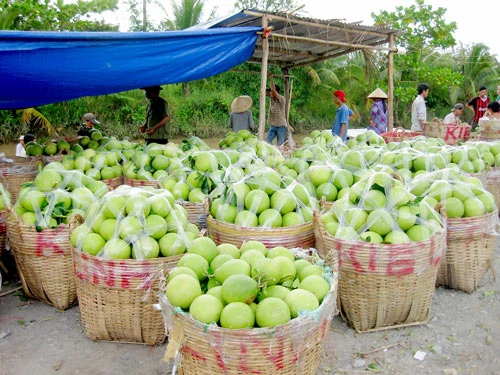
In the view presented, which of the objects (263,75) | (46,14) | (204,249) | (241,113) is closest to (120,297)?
(204,249)

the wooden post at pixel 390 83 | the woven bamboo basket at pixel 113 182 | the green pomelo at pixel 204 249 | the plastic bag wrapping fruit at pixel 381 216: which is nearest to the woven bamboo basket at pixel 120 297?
the green pomelo at pixel 204 249

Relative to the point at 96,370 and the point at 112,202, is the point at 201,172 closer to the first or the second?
the point at 112,202

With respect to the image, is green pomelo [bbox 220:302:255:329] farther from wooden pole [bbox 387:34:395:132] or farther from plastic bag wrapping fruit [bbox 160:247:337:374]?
wooden pole [bbox 387:34:395:132]

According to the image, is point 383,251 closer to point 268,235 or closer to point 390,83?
point 268,235

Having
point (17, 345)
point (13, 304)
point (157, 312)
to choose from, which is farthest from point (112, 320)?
point (13, 304)

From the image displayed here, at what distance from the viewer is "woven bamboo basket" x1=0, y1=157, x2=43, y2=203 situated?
4.89 m

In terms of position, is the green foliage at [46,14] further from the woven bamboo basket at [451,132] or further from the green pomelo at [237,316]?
the green pomelo at [237,316]

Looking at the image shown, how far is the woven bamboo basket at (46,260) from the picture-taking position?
2.89m

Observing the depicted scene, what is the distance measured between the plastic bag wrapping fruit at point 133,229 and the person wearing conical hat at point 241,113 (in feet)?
17.5

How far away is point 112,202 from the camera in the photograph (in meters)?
2.61

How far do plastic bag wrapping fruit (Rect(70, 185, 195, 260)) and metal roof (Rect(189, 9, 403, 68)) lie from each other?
3333mm

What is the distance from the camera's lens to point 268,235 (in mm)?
2799

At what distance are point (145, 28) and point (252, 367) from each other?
18.9 meters

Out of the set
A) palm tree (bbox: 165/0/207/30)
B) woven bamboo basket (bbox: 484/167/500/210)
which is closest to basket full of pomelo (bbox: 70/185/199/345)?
woven bamboo basket (bbox: 484/167/500/210)
